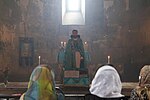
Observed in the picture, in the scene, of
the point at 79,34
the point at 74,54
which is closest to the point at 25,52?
the point at 79,34

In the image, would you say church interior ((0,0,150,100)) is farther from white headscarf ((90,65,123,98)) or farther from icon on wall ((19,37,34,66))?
white headscarf ((90,65,123,98))

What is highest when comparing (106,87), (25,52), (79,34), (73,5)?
(73,5)

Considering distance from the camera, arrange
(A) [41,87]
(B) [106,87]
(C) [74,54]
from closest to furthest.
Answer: (A) [41,87]
(B) [106,87]
(C) [74,54]

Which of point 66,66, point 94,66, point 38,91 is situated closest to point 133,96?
point 38,91

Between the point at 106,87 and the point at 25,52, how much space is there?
821 centimetres

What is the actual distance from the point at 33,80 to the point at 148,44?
8.75m

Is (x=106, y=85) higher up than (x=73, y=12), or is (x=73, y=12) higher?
(x=73, y=12)

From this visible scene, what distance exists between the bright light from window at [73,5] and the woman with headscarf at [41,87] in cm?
903

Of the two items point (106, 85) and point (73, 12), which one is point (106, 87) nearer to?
point (106, 85)

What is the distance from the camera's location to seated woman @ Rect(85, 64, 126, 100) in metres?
3.87

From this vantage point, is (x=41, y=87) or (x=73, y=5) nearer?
(x=41, y=87)

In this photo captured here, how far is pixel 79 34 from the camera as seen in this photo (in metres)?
11.9

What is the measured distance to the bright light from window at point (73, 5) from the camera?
12.5m

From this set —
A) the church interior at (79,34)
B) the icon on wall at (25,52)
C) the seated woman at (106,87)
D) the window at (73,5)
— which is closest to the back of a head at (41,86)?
the seated woman at (106,87)
